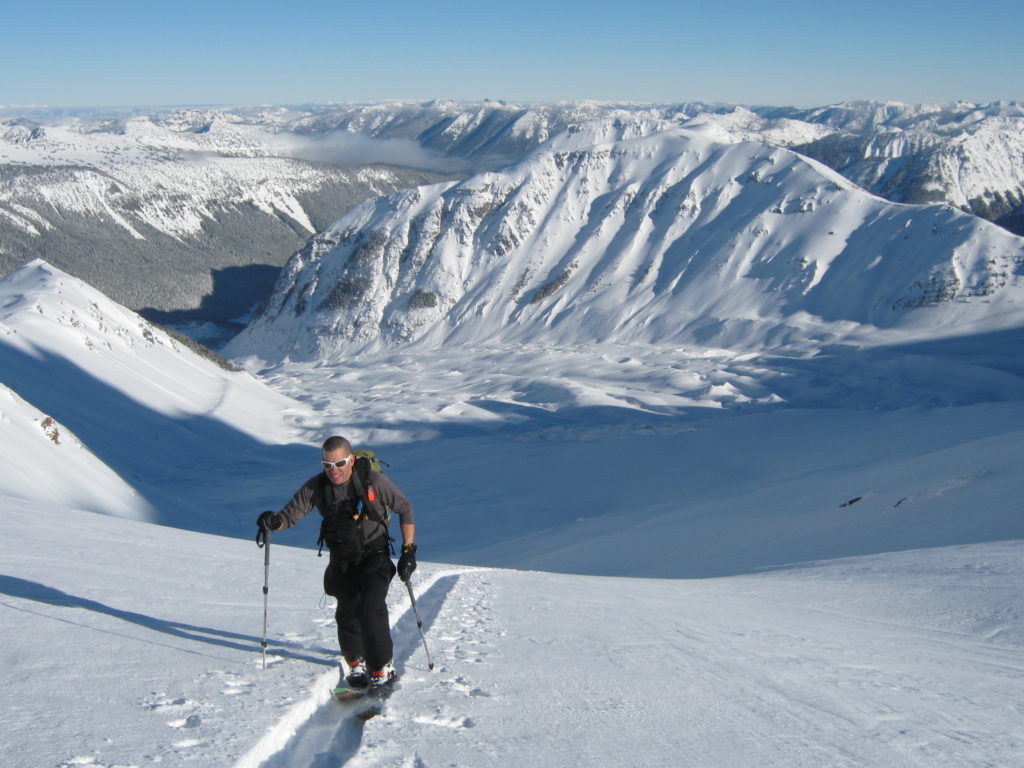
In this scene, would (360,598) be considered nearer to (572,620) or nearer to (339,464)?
(339,464)

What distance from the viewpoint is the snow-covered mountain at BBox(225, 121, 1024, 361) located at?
343 ft

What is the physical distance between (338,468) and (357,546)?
2.33ft

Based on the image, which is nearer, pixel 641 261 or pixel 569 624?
pixel 569 624

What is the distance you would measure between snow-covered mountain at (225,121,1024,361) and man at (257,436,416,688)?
10288 cm

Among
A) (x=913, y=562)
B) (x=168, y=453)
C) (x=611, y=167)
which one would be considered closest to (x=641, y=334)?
(x=611, y=167)

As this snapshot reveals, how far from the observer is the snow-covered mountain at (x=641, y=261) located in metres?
105

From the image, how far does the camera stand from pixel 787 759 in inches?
197

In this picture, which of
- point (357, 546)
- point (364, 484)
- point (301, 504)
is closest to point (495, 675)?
point (357, 546)

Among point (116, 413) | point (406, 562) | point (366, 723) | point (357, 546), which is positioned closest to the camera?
point (366, 723)

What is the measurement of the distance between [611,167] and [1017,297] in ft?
234

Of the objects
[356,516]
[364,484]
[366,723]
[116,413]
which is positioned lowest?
[366,723]

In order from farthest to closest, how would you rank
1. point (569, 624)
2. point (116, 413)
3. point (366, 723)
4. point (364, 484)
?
point (116, 413) < point (569, 624) < point (364, 484) < point (366, 723)

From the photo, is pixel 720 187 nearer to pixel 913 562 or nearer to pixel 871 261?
pixel 871 261

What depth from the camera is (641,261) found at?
126938 millimetres
